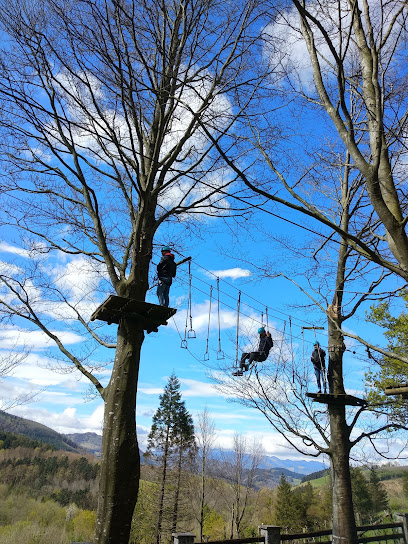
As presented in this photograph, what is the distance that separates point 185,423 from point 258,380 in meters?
27.1

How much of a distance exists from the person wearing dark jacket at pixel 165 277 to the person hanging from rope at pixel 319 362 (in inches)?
207

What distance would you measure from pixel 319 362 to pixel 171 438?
2395 cm

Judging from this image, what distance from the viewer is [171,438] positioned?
31.0 meters

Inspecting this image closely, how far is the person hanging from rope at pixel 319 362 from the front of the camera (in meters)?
10.0

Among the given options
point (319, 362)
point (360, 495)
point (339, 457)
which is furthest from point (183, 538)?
point (360, 495)

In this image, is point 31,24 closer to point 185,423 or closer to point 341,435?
point 341,435

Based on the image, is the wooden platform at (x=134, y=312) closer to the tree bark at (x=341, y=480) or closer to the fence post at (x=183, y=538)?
the fence post at (x=183, y=538)

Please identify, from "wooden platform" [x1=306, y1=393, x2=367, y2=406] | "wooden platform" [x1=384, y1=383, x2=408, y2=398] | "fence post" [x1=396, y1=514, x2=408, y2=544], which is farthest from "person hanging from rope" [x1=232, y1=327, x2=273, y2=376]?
"fence post" [x1=396, y1=514, x2=408, y2=544]

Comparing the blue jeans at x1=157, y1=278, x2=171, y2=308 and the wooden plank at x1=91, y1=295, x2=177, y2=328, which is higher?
the blue jeans at x1=157, y1=278, x2=171, y2=308

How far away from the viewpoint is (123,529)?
14.4 feet

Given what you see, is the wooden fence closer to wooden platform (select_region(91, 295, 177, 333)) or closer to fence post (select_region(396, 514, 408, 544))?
fence post (select_region(396, 514, 408, 544))

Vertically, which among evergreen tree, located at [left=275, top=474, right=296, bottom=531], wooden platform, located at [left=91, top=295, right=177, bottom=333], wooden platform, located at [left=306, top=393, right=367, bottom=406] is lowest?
evergreen tree, located at [left=275, top=474, right=296, bottom=531]

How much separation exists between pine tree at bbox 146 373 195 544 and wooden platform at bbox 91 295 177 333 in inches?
1011

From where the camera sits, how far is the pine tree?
27248 millimetres
